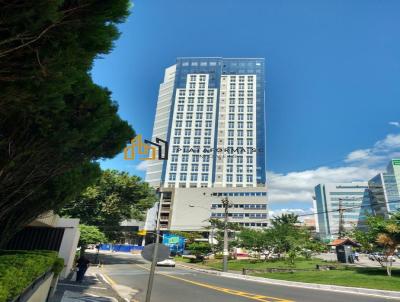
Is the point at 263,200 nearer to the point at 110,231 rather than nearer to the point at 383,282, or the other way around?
the point at 110,231

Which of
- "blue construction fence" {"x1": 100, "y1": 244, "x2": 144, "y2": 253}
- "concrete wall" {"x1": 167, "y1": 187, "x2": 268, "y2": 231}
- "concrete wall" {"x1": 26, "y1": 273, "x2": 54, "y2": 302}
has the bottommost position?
"concrete wall" {"x1": 26, "y1": 273, "x2": 54, "y2": 302}

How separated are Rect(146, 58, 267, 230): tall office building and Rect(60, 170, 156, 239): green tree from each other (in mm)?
56944

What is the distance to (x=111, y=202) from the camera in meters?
30.1

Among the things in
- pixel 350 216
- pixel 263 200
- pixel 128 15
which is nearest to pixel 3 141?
pixel 128 15

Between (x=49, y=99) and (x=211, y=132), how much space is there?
362ft

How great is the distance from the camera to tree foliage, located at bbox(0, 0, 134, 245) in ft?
10.2

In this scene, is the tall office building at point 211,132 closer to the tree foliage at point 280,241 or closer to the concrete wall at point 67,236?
the tree foliage at point 280,241

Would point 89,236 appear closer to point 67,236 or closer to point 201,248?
point 67,236

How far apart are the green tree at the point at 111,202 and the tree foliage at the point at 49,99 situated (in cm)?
2359

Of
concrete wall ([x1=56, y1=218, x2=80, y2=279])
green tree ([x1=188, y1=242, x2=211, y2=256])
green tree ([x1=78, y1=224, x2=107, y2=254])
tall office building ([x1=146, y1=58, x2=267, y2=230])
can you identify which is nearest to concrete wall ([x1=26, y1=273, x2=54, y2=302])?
concrete wall ([x1=56, y1=218, x2=80, y2=279])

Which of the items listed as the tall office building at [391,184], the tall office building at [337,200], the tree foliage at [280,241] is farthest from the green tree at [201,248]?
the tall office building at [337,200]

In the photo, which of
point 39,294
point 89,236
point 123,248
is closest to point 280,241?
point 89,236

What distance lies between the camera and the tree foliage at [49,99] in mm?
3098

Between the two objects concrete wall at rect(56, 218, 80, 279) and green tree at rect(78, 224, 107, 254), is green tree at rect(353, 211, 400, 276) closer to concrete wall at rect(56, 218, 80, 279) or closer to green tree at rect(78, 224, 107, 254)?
concrete wall at rect(56, 218, 80, 279)
